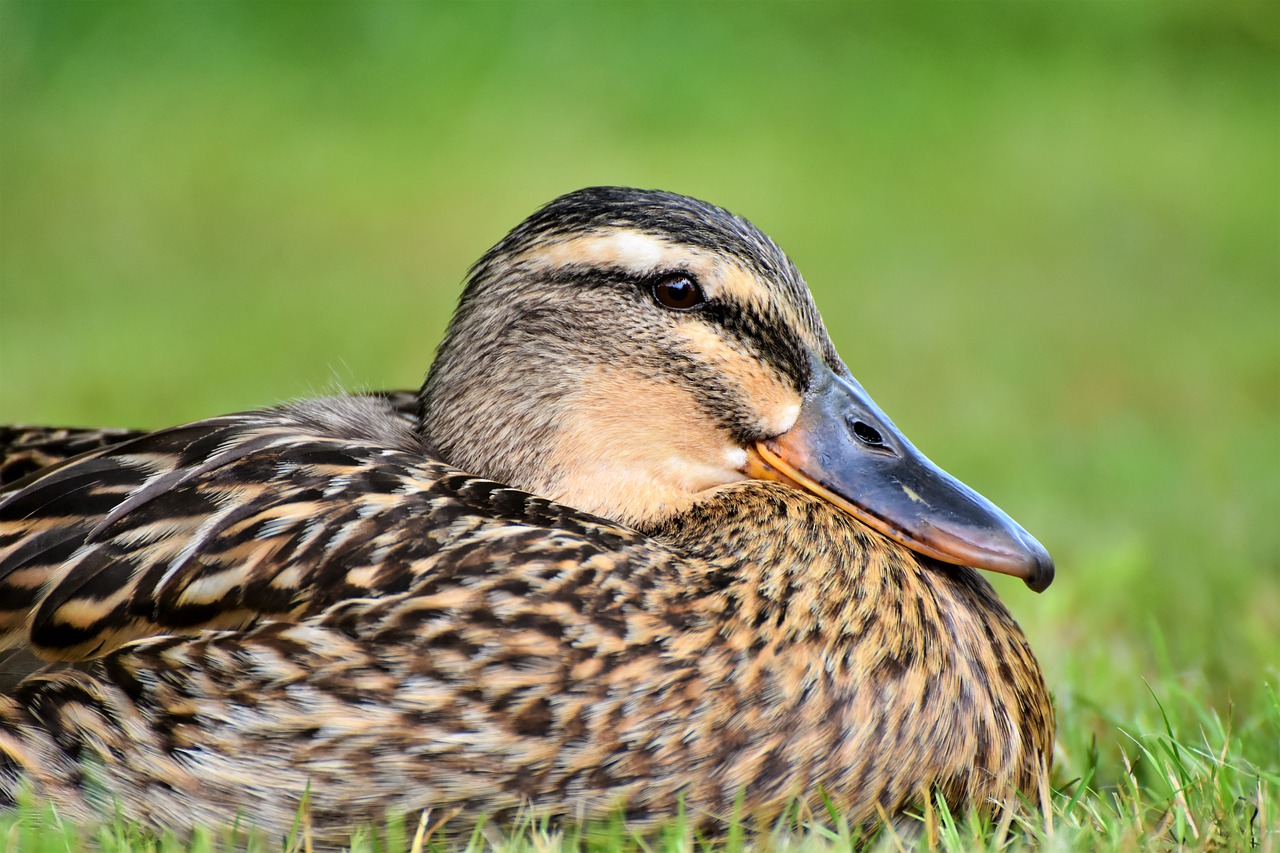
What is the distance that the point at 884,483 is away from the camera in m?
3.41

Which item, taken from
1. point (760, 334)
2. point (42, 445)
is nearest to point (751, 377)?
point (760, 334)

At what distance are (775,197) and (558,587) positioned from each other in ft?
30.1

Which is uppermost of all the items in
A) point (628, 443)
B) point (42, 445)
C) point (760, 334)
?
point (760, 334)

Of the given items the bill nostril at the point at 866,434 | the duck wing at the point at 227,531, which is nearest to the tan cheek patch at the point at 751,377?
the bill nostril at the point at 866,434

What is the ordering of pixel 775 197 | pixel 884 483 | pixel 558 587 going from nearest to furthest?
pixel 558 587
pixel 884 483
pixel 775 197

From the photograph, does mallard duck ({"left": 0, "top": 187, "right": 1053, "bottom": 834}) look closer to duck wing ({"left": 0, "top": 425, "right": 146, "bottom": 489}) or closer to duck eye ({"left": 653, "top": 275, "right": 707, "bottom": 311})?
duck eye ({"left": 653, "top": 275, "right": 707, "bottom": 311})

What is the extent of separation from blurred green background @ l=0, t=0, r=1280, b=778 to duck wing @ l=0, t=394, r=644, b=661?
2919 mm

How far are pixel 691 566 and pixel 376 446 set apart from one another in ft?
2.46

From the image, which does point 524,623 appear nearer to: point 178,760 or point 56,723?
point 178,760

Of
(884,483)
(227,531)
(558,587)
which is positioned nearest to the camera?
(558,587)

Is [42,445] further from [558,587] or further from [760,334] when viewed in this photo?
[760,334]

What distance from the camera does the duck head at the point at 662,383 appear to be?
134 inches

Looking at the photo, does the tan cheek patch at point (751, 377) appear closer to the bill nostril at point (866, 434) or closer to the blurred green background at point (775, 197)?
the bill nostril at point (866, 434)

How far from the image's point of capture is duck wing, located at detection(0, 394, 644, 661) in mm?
2957
